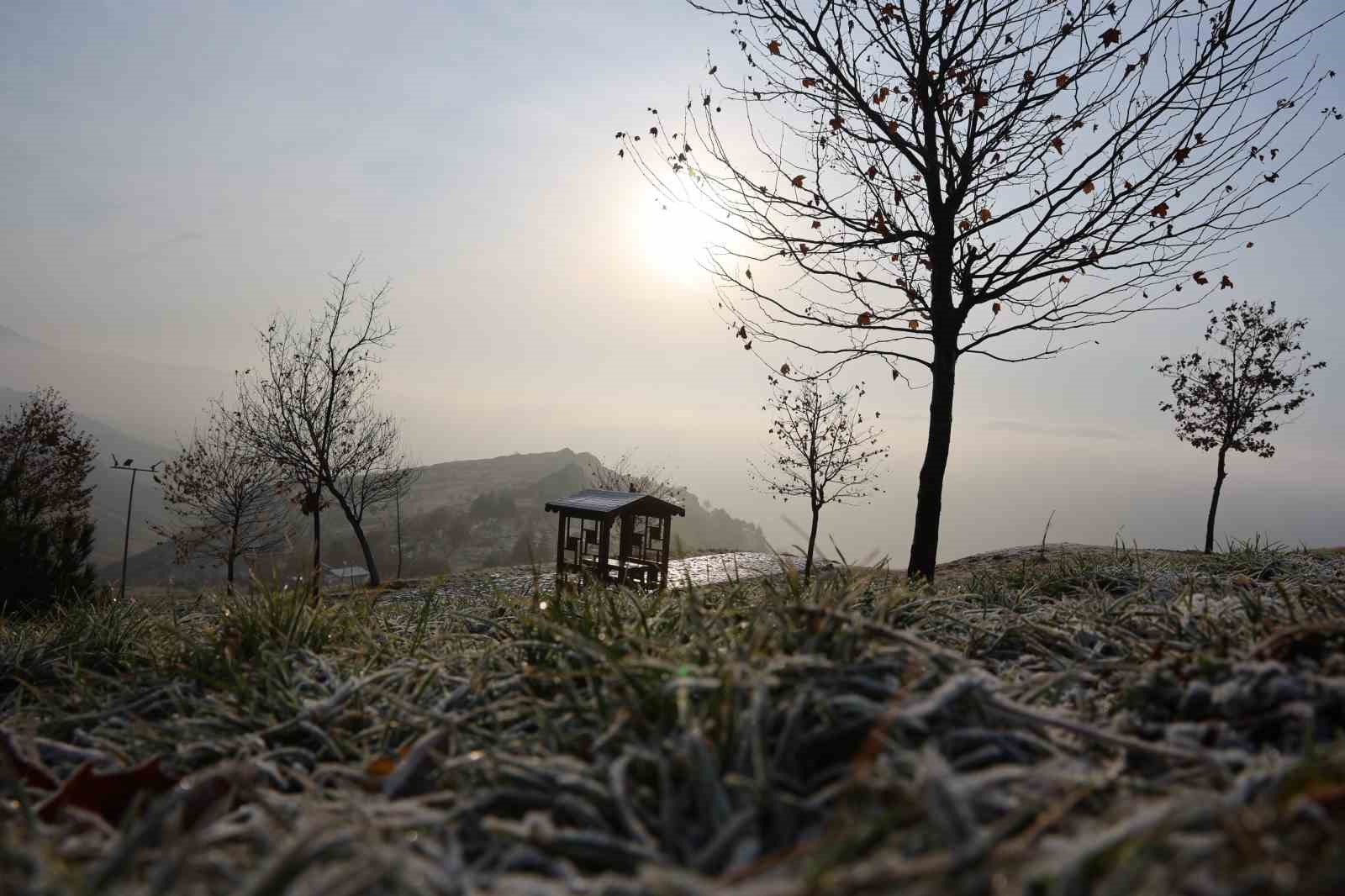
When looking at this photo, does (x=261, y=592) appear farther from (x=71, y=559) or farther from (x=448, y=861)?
(x=71, y=559)

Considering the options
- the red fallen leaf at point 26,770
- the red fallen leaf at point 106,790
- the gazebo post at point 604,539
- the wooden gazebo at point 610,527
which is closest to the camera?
the red fallen leaf at point 106,790

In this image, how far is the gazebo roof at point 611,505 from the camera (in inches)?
589

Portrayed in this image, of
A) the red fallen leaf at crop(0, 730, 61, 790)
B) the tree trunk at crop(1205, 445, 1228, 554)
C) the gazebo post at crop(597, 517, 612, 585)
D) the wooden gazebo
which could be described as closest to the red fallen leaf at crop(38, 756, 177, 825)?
the red fallen leaf at crop(0, 730, 61, 790)

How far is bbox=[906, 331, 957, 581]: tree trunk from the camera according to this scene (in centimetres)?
835

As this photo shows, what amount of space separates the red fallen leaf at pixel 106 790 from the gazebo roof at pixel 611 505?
12858 mm

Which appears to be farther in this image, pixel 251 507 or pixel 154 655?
pixel 251 507

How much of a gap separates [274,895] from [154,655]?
1.97m

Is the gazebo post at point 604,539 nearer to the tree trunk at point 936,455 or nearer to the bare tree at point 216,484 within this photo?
the tree trunk at point 936,455

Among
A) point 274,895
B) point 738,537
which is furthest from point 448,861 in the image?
point 738,537

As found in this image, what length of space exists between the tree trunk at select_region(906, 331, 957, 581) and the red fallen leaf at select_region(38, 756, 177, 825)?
7713 mm

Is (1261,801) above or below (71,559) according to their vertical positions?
above

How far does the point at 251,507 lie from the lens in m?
29.2

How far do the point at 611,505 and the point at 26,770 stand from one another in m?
13.6

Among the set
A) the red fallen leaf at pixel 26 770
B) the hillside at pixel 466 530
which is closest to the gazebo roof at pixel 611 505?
the red fallen leaf at pixel 26 770
